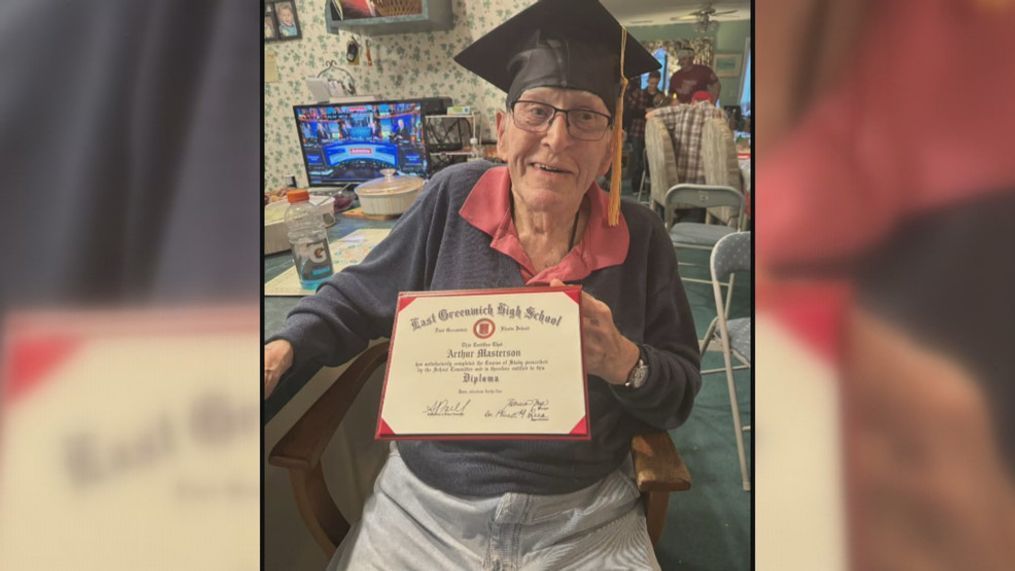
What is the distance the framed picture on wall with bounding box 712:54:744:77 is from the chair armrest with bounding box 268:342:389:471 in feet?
1.16

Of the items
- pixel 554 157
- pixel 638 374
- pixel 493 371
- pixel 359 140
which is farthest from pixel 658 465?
pixel 359 140

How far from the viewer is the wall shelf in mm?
440

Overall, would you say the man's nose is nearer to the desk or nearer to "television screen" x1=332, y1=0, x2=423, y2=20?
"television screen" x1=332, y1=0, x2=423, y2=20

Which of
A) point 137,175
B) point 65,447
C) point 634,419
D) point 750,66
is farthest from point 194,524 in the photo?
point 750,66

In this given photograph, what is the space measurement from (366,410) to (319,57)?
322mm

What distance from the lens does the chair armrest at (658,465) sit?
455mm

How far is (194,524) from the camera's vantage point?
1.25 feet

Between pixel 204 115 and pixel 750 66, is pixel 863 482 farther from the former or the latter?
pixel 204 115

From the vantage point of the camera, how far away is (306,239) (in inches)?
19.6

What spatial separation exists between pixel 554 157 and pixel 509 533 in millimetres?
340

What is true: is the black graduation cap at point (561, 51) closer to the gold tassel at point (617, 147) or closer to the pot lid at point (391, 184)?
the gold tassel at point (617, 147)

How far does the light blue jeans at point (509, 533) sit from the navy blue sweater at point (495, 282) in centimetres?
1

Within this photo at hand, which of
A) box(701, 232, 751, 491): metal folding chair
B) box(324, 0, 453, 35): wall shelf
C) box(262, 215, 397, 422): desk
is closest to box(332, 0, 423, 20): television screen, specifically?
box(324, 0, 453, 35): wall shelf

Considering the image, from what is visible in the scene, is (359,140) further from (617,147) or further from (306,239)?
(617,147)
